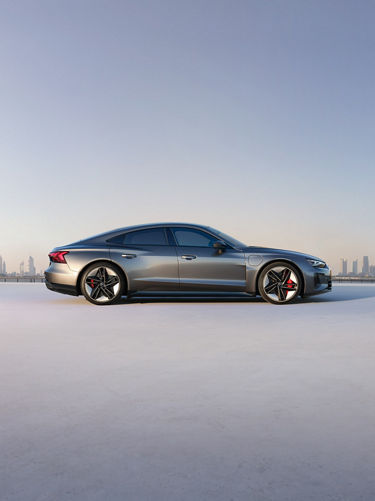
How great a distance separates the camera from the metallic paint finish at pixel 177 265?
968 cm

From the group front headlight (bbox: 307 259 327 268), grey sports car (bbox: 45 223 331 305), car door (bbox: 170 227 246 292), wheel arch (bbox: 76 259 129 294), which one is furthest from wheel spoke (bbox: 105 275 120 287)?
front headlight (bbox: 307 259 327 268)

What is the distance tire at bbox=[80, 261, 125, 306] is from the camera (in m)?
9.67

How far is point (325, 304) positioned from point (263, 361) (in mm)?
5670

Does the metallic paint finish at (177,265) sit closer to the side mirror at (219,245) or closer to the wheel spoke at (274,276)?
the side mirror at (219,245)

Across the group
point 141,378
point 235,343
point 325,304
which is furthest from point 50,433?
point 325,304

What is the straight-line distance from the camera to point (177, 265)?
31.9ft

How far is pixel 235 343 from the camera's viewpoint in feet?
18.4

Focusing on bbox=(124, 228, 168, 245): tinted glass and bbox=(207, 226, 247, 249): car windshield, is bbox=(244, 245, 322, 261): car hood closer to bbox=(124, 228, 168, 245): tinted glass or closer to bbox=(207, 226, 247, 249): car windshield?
bbox=(207, 226, 247, 249): car windshield

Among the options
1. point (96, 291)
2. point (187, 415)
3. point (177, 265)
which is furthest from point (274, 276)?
point (187, 415)

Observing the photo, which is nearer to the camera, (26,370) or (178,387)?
(178,387)

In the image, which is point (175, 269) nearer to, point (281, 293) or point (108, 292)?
point (108, 292)

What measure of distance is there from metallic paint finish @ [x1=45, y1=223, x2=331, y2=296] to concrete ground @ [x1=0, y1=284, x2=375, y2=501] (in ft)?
10.4

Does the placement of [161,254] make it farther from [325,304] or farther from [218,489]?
[218,489]

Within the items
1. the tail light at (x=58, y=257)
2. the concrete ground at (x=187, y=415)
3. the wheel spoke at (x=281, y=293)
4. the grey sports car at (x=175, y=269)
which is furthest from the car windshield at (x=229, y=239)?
the concrete ground at (x=187, y=415)
